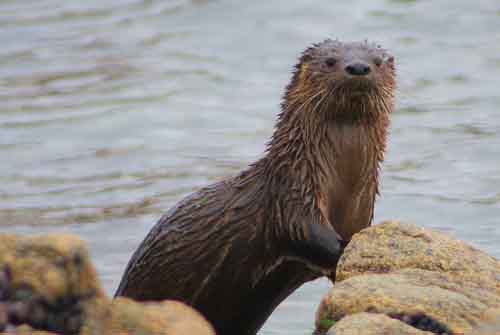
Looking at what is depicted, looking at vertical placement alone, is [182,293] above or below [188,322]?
below

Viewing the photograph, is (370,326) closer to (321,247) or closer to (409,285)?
(409,285)

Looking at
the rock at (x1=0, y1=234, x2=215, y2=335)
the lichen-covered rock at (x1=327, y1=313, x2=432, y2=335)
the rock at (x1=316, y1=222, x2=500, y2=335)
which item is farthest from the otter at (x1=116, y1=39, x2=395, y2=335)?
the rock at (x1=0, y1=234, x2=215, y2=335)

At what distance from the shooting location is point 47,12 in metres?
16.4

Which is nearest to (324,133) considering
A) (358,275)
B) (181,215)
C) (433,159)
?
(181,215)

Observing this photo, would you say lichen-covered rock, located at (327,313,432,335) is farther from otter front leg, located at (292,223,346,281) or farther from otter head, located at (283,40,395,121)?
otter head, located at (283,40,395,121)

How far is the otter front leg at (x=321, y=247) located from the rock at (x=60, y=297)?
1948mm

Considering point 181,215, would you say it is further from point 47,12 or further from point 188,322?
point 47,12

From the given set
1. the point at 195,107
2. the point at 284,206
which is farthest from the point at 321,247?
the point at 195,107

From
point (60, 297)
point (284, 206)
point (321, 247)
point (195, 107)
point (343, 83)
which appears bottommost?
point (195, 107)

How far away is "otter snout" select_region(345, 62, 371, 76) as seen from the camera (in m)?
6.52

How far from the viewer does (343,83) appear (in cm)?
655

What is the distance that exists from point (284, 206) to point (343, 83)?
25.9 inches

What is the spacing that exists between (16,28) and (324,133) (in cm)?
966

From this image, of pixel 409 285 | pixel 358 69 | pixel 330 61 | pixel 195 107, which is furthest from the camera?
pixel 195 107
